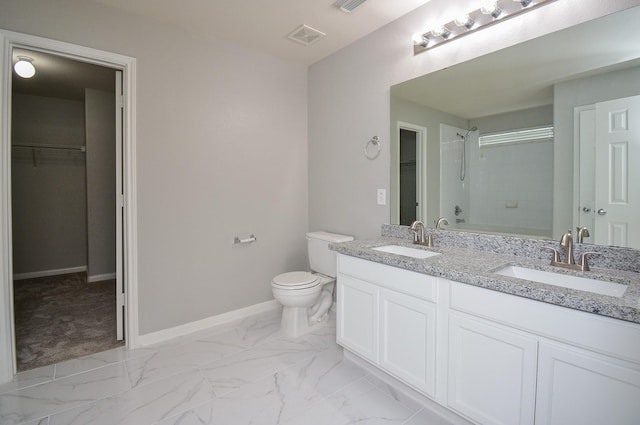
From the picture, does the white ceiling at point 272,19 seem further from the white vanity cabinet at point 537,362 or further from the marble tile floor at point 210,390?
the marble tile floor at point 210,390

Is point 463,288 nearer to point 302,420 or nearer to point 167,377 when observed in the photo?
point 302,420

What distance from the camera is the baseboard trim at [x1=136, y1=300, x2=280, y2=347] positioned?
8.01 feet

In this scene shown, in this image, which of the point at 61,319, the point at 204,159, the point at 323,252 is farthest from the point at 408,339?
the point at 61,319

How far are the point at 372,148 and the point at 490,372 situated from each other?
69.0 inches

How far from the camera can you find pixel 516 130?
181 centimetres

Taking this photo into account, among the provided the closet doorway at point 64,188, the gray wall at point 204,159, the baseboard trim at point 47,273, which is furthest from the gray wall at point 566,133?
the baseboard trim at point 47,273

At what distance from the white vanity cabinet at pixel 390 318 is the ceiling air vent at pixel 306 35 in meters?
1.77

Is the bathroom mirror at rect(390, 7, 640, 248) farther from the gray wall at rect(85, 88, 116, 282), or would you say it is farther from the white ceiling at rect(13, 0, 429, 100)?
the gray wall at rect(85, 88, 116, 282)

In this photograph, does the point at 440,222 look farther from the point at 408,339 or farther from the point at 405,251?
the point at 408,339

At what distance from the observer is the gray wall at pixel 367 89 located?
5.71ft

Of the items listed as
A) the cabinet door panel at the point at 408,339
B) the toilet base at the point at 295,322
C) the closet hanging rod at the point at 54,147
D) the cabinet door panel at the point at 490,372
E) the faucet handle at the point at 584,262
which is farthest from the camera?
the closet hanging rod at the point at 54,147

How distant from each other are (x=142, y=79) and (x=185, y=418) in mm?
2244

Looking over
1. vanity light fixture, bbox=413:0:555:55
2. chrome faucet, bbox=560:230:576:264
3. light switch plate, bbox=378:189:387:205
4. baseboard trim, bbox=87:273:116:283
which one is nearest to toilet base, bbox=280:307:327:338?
light switch plate, bbox=378:189:387:205

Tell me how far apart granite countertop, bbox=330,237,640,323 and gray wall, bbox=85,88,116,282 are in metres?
3.60
